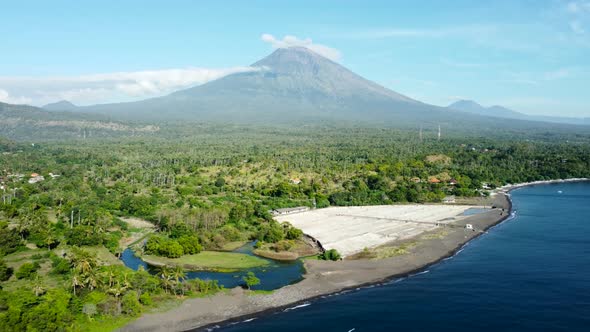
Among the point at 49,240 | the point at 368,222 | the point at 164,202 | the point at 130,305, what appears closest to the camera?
the point at 130,305

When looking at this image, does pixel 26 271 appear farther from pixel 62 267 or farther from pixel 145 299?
pixel 145 299

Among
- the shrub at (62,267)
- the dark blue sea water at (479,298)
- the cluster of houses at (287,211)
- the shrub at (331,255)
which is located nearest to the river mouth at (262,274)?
the shrub at (331,255)

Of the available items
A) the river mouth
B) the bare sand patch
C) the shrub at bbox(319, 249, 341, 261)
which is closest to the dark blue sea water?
the river mouth

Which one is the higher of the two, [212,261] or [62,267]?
[62,267]

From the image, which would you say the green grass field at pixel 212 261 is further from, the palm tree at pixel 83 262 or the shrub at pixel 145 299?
the shrub at pixel 145 299

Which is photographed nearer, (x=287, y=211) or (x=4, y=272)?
(x=4, y=272)

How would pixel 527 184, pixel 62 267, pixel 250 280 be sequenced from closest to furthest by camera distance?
1. pixel 250 280
2. pixel 62 267
3. pixel 527 184

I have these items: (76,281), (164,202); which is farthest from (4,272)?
(164,202)

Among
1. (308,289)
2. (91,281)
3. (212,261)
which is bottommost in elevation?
(212,261)
